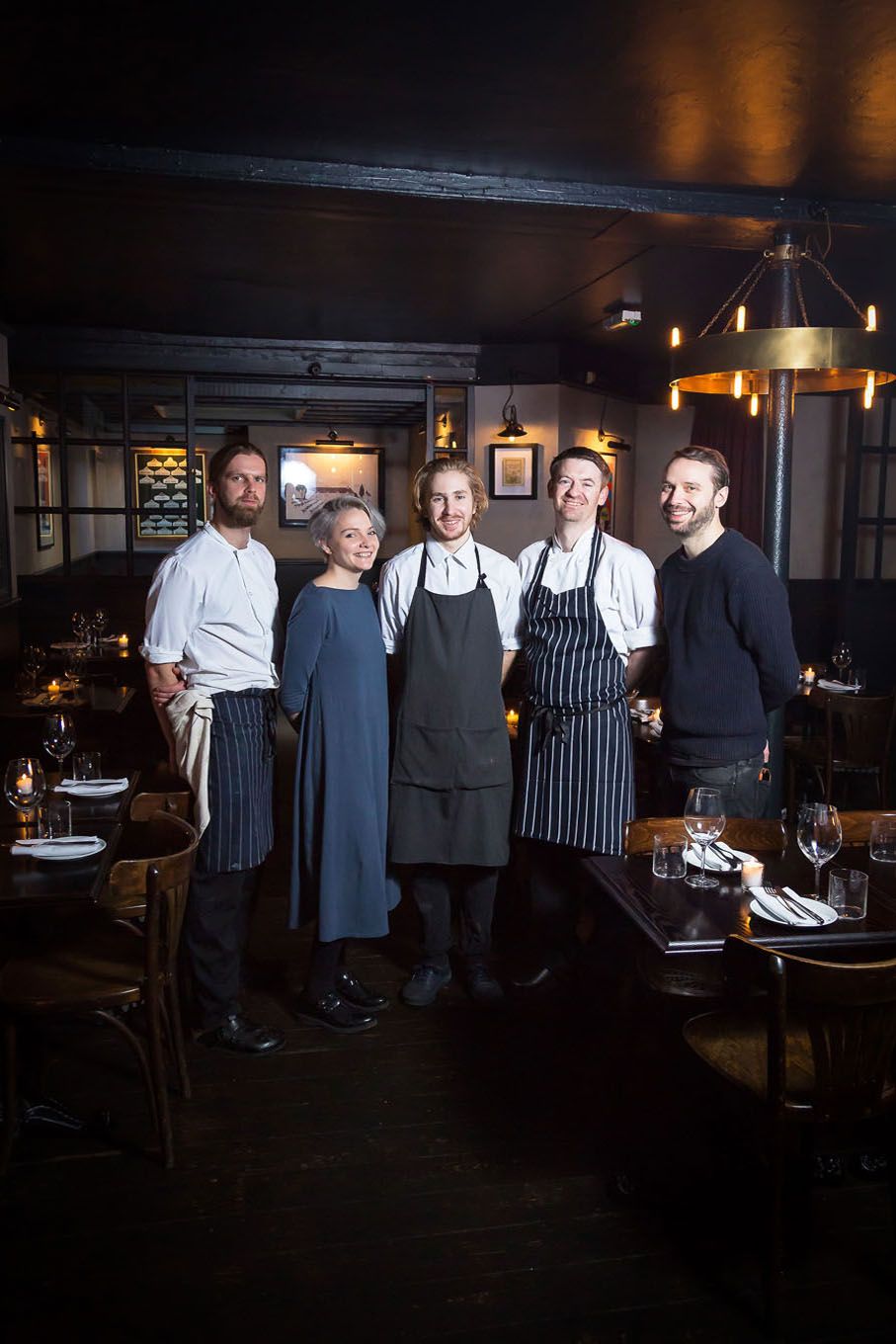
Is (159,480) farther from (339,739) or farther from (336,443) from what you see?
(339,739)

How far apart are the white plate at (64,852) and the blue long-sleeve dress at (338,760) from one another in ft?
2.19

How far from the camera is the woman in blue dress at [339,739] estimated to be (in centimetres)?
301

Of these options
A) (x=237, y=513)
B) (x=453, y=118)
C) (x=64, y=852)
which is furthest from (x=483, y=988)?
(x=453, y=118)

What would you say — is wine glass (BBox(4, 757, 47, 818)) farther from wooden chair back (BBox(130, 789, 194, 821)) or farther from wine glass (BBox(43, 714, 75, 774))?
wine glass (BBox(43, 714, 75, 774))

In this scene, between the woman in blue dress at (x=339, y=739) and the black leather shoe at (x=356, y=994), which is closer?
the woman in blue dress at (x=339, y=739)

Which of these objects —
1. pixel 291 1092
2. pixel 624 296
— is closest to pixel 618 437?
pixel 624 296

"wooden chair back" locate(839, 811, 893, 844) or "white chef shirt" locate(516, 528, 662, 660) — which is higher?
"white chef shirt" locate(516, 528, 662, 660)

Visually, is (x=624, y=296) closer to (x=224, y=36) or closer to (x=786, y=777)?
(x=786, y=777)

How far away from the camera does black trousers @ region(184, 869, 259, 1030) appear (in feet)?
9.75

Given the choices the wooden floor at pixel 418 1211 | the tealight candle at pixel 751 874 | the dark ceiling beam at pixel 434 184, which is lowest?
the wooden floor at pixel 418 1211

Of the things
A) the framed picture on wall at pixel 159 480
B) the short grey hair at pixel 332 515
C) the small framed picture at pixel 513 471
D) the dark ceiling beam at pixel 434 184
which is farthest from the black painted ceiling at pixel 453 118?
the framed picture on wall at pixel 159 480

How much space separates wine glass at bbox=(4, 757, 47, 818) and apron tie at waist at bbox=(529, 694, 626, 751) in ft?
4.86

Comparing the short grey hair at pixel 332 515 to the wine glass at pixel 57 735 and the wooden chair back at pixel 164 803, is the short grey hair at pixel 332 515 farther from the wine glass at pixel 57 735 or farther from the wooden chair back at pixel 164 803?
the wine glass at pixel 57 735

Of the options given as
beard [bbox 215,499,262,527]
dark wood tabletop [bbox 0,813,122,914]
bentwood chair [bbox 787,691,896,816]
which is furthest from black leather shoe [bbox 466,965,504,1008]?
bentwood chair [bbox 787,691,896,816]
